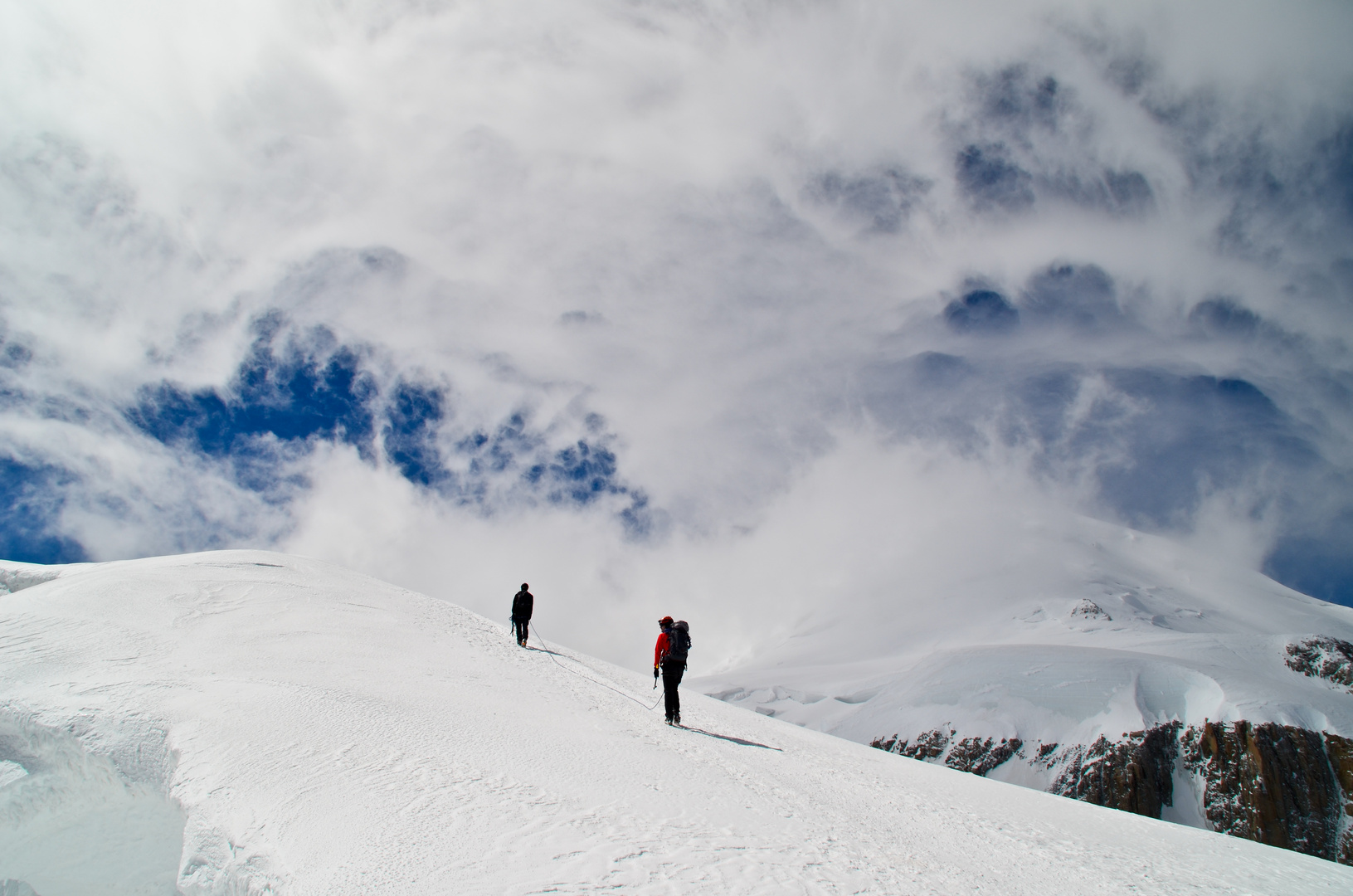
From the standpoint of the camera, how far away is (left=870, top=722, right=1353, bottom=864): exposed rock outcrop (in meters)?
112

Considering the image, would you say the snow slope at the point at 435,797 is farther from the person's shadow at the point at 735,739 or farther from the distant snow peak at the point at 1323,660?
the distant snow peak at the point at 1323,660

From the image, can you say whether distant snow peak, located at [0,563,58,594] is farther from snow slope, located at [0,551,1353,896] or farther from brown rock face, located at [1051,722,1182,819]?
brown rock face, located at [1051,722,1182,819]

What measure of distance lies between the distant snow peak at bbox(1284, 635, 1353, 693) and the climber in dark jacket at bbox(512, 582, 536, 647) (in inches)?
8052

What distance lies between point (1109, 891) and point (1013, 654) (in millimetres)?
140090

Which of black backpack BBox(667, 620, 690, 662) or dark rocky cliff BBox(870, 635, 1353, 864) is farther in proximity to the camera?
dark rocky cliff BBox(870, 635, 1353, 864)

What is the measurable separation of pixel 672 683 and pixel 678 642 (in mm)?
872

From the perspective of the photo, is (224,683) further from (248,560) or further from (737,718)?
(248,560)

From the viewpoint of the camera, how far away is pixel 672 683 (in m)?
12.5

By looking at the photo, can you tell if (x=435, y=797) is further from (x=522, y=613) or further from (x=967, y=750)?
(x=967, y=750)

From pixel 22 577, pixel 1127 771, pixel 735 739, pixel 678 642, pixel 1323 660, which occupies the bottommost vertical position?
pixel 735 739

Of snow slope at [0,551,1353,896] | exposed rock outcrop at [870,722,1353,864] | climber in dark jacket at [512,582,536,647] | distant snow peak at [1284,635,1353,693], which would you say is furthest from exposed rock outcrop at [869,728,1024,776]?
snow slope at [0,551,1353,896]

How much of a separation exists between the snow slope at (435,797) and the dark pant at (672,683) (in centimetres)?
40

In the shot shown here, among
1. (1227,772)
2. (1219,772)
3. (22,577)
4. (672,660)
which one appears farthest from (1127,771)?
(22,577)

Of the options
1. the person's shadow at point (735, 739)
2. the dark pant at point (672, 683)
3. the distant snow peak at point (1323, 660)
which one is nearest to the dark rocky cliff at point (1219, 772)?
the distant snow peak at point (1323, 660)
